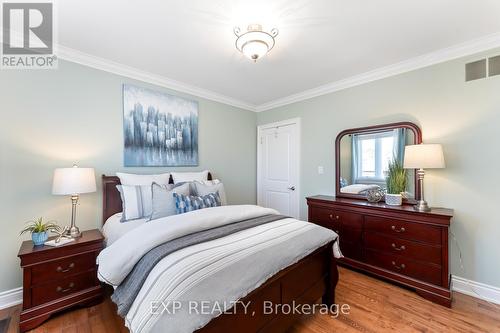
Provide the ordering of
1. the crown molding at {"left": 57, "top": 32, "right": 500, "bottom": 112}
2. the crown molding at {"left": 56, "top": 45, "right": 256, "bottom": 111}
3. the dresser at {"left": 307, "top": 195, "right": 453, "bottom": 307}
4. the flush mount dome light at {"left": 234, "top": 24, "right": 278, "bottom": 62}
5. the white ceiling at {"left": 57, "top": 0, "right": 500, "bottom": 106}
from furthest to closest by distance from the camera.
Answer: the crown molding at {"left": 56, "top": 45, "right": 256, "bottom": 111} < the crown molding at {"left": 57, "top": 32, "right": 500, "bottom": 112} < the dresser at {"left": 307, "top": 195, "right": 453, "bottom": 307} < the flush mount dome light at {"left": 234, "top": 24, "right": 278, "bottom": 62} < the white ceiling at {"left": 57, "top": 0, "right": 500, "bottom": 106}

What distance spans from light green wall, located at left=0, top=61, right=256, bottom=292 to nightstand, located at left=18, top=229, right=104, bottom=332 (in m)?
0.37

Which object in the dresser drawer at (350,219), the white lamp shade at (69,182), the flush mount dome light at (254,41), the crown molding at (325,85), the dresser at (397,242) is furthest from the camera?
the dresser drawer at (350,219)

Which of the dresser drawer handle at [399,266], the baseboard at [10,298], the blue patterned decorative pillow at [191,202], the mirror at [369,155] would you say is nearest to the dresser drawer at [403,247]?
the dresser drawer handle at [399,266]

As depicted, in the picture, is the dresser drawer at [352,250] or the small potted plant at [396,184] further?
the dresser drawer at [352,250]

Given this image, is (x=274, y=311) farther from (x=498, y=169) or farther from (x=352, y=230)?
(x=498, y=169)

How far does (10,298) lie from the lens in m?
1.98

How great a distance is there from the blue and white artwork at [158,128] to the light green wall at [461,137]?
103 inches

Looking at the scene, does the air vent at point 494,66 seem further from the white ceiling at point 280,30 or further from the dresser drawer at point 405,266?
the dresser drawer at point 405,266

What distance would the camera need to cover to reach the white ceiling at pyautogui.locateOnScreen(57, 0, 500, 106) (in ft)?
5.46

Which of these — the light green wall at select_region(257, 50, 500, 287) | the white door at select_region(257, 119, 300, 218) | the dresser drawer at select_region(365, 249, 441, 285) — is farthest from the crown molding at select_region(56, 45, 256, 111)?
the dresser drawer at select_region(365, 249, 441, 285)

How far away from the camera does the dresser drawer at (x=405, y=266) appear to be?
2.08 meters

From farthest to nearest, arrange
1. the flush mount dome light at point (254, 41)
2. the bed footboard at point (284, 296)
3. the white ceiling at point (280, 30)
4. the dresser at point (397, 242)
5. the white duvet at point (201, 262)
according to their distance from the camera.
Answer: the dresser at point (397, 242), the flush mount dome light at point (254, 41), the white ceiling at point (280, 30), the bed footboard at point (284, 296), the white duvet at point (201, 262)

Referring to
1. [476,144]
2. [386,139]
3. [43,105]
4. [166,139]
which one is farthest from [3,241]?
[476,144]

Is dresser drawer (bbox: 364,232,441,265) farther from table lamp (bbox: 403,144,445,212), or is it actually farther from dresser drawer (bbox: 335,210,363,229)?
table lamp (bbox: 403,144,445,212)
